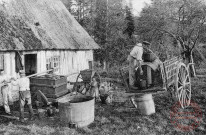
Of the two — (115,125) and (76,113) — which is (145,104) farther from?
(76,113)

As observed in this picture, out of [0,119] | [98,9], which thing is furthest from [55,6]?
[0,119]

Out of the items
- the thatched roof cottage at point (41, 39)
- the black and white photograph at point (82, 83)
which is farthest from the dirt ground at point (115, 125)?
the thatched roof cottage at point (41, 39)

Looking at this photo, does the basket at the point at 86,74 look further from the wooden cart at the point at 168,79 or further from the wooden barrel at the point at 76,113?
the wooden barrel at the point at 76,113

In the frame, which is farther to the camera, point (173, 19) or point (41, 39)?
point (173, 19)

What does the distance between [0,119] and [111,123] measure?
4.02 metres

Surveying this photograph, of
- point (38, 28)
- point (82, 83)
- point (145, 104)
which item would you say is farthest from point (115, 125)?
point (38, 28)

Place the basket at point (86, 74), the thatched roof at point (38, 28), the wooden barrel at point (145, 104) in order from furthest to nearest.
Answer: the basket at point (86, 74)
the thatched roof at point (38, 28)
the wooden barrel at point (145, 104)

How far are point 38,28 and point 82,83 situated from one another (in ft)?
15.0

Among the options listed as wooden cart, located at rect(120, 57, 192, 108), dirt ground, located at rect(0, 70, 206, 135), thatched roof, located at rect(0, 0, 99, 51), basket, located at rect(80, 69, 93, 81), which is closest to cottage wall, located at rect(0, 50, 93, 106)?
thatched roof, located at rect(0, 0, 99, 51)

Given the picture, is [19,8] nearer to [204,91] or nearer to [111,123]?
[111,123]

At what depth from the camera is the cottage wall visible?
10.3m

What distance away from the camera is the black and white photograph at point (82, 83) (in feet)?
23.4

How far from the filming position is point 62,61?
47.8 ft

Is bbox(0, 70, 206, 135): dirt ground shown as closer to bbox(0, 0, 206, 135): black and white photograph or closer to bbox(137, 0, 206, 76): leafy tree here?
bbox(0, 0, 206, 135): black and white photograph
